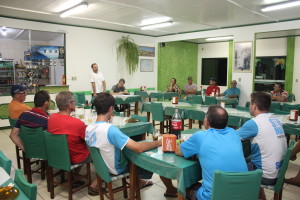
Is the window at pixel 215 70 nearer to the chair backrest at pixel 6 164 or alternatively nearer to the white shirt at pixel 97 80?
the white shirt at pixel 97 80

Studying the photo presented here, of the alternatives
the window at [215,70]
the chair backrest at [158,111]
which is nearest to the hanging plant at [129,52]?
the window at [215,70]

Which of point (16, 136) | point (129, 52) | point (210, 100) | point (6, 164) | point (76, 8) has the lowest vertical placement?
point (16, 136)

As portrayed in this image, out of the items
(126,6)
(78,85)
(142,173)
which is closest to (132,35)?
(78,85)

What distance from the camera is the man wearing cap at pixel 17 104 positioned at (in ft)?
12.5

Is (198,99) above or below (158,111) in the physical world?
above

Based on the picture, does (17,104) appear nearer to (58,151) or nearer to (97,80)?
(58,151)

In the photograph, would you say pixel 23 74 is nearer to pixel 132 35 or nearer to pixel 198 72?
pixel 132 35

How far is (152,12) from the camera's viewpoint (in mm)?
6270

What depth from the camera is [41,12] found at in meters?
6.25

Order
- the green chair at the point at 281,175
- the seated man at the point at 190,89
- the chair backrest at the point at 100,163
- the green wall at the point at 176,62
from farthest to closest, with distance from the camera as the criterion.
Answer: the green wall at the point at 176,62, the seated man at the point at 190,89, the chair backrest at the point at 100,163, the green chair at the point at 281,175

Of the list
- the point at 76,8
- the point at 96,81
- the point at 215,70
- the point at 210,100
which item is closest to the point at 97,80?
the point at 96,81

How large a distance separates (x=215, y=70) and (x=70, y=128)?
9.82 metres

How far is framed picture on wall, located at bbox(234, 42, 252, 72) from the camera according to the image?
782 cm

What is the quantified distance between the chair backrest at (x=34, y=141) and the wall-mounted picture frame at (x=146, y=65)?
7.12m
